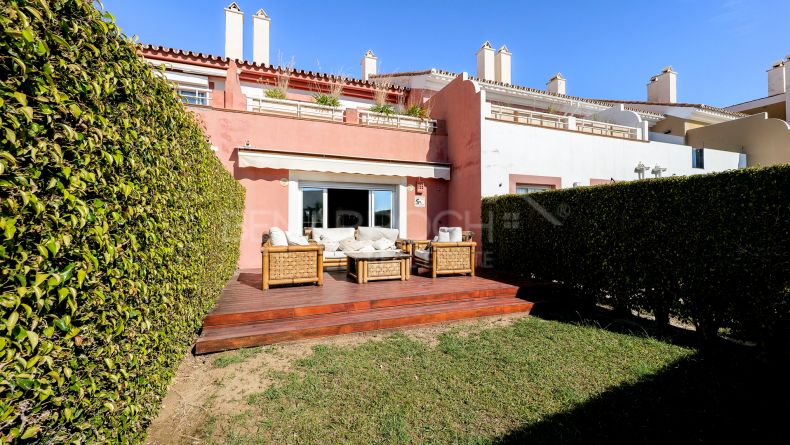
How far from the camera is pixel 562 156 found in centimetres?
1220

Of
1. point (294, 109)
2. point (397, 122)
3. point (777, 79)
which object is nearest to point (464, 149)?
point (397, 122)

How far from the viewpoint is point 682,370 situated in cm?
436

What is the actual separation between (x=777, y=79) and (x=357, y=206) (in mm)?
30553

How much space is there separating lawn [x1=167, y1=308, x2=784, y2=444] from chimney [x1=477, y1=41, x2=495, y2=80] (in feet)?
55.7

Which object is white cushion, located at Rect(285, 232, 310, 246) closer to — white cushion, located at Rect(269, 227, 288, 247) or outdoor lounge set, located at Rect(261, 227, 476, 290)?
outdoor lounge set, located at Rect(261, 227, 476, 290)

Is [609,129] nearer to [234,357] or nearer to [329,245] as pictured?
[329,245]

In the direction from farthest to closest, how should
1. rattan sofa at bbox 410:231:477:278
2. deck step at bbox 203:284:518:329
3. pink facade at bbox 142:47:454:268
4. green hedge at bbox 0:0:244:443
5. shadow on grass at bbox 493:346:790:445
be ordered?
pink facade at bbox 142:47:454:268, rattan sofa at bbox 410:231:477:278, deck step at bbox 203:284:518:329, shadow on grass at bbox 493:346:790:445, green hedge at bbox 0:0:244:443

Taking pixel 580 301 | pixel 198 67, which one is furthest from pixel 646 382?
pixel 198 67

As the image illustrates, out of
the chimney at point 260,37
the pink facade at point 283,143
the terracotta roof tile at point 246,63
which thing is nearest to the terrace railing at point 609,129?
the pink facade at point 283,143

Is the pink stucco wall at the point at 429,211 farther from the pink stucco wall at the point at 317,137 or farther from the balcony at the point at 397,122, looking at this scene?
the balcony at the point at 397,122

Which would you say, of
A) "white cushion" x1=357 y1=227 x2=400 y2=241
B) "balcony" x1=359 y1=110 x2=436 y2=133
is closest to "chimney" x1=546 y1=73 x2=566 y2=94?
"balcony" x1=359 y1=110 x2=436 y2=133

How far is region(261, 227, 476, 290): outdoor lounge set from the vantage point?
7426 mm

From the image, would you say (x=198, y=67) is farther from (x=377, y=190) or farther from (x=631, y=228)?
(x=631, y=228)

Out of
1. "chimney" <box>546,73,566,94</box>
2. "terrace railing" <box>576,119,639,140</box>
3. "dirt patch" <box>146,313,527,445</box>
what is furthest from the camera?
"chimney" <box>546,73,566,94</box>
